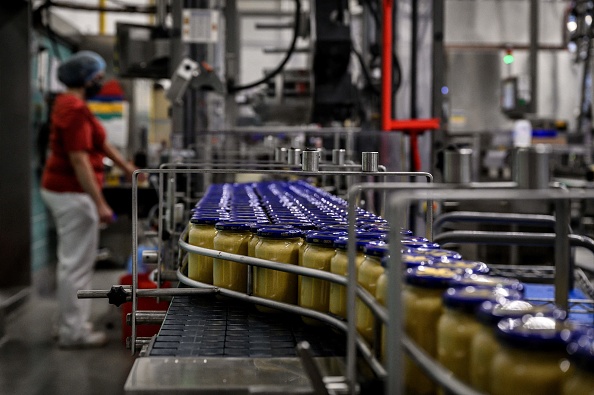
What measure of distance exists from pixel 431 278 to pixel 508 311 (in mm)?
164

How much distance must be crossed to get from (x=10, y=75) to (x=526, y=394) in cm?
562

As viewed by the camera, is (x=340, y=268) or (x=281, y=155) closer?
(x=340, y=268)

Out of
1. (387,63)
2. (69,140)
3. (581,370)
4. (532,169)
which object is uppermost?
(387,63)

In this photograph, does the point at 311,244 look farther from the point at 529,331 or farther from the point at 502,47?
the point at 502,47

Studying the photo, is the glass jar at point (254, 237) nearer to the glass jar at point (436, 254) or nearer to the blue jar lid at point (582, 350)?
the glass jar at point (436, 254)

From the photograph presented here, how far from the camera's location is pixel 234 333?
1.49 m

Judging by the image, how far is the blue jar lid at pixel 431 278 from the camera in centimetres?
107

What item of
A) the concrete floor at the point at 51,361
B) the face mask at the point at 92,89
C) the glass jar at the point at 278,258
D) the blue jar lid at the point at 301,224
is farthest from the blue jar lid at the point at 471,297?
the face mask at the point at 92,89

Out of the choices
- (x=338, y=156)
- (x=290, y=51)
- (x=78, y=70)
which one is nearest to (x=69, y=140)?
(x=78, y=70)

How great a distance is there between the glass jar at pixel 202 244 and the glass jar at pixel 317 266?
33 centimetres

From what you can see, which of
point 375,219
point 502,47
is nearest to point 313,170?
point 375,219

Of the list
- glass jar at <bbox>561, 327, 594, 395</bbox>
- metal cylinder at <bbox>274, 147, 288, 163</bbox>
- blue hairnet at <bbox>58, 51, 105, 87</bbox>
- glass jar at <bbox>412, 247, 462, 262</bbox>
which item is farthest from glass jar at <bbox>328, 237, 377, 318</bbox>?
blue hairnet at <bbox>58, 51, 105, 87</bbox>

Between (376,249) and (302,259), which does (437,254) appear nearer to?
(376,249)

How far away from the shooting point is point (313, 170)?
1590 millimetres
